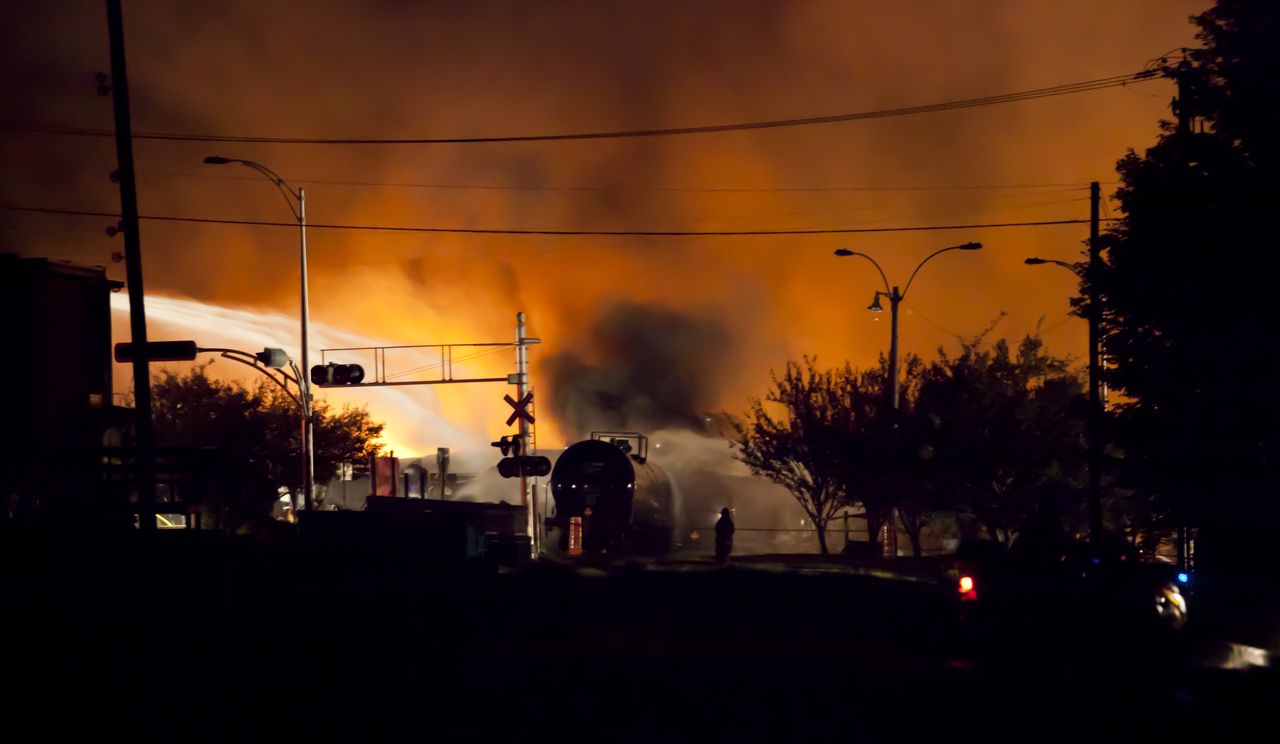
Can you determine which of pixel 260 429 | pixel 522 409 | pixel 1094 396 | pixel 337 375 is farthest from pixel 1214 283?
pixel 260 429

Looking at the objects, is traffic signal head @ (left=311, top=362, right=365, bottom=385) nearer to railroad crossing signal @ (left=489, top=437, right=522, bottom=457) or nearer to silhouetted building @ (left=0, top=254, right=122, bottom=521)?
railroad crossing signal @ (left=489, top=437, right=522, bottom=457)

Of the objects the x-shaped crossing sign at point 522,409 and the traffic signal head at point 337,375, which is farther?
the traffic signal head at point 337,375

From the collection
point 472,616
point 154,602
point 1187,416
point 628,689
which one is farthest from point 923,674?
point 1187,416

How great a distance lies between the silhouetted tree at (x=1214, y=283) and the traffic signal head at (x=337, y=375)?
20.5m

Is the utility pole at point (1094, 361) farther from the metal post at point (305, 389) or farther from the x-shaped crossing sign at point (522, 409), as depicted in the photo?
the metal post at point (305, 389)

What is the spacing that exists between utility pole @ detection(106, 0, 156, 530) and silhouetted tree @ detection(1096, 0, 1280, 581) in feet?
64.7

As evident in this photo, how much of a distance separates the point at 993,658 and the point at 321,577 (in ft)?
40.7

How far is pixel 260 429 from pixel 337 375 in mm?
28191

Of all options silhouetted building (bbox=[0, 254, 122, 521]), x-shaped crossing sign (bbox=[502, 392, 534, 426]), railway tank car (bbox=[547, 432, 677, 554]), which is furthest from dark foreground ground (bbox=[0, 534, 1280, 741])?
railway tank car (bbox=[547, 432, 677, 554])

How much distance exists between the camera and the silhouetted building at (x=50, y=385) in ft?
86.6

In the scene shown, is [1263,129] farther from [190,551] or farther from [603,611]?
[190,551]

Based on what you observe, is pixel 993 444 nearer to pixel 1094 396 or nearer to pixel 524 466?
pixel 1094 396

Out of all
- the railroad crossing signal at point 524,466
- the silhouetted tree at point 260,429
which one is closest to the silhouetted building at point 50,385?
the railroad crossing signal at point 524,466

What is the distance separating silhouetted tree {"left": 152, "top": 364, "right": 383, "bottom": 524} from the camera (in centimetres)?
6141
